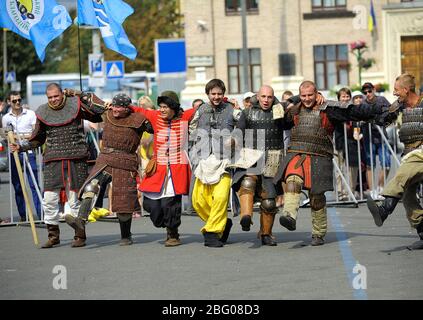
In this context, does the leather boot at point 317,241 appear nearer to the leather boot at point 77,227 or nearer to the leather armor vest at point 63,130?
the leather boot at point 77,227

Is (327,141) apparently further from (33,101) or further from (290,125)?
(33,101)

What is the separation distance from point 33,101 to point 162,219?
53186 millimetres

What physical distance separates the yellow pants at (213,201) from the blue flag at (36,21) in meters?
3.04

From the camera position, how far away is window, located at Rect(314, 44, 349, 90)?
155 feet

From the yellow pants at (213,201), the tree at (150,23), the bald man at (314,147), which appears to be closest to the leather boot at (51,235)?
the yellow pants at (213,201)

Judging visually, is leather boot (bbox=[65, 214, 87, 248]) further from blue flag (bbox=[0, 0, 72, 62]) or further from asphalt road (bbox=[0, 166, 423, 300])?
blue flag (bbox=[0, 0, 72, 62])

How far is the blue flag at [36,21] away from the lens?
585 inches

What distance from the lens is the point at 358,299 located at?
29.9 ft

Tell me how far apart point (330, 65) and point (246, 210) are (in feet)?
115

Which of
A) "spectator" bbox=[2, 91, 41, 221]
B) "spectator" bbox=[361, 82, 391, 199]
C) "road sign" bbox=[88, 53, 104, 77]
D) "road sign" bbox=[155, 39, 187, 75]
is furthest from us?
"road sign" bbox=[155, 39, 187, 75]

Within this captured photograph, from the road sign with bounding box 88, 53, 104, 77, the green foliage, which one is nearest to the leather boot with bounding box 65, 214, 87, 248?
the road sign with bounding box 88, 53, 104, 77

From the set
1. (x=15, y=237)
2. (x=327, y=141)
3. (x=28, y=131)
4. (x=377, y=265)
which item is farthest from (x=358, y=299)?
(x=28, y=131)

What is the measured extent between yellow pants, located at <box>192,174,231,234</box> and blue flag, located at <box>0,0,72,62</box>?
3044 millimetres

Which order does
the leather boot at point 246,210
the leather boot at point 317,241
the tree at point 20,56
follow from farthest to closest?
the tree at point 20,56
the leather boot at point 317,241
the leather boot at point 246,210
